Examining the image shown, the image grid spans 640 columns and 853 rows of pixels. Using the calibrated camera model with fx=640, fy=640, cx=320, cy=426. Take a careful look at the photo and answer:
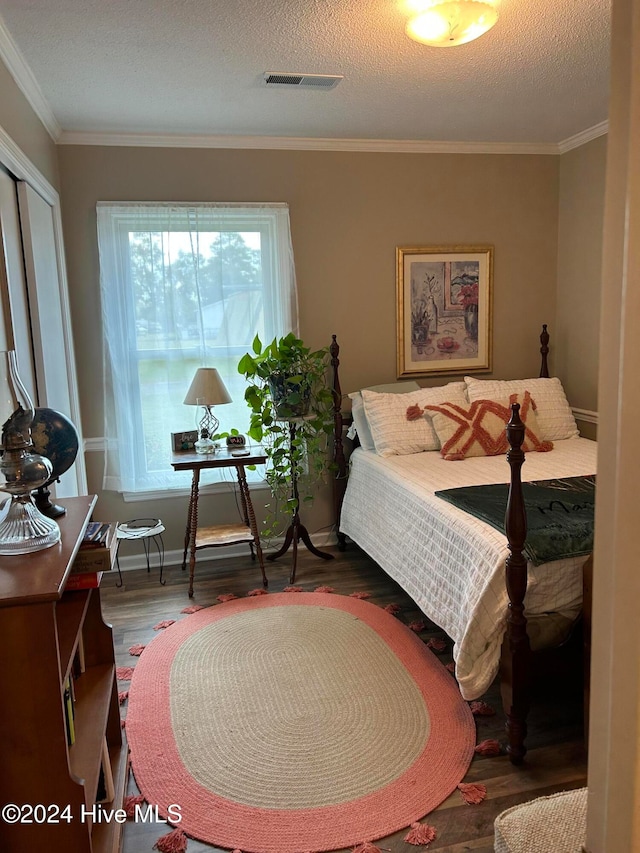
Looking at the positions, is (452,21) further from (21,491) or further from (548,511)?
(21,491)

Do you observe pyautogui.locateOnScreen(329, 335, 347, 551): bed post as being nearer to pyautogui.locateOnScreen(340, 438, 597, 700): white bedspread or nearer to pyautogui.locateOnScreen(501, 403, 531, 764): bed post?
pyautogui.locateOnScreen(340, 438, 597, 700): white bedspread

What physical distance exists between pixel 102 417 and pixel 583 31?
2.99 meters

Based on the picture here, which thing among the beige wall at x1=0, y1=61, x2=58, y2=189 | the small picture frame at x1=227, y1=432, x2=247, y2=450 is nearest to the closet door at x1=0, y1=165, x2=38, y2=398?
the beige wall at x1=0, y1=61, x2=58, y2=189

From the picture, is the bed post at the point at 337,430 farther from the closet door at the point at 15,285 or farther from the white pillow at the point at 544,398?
the closet door at the point at 15,285

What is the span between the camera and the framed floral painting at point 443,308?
4.07 m

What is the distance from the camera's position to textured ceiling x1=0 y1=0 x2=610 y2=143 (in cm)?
221

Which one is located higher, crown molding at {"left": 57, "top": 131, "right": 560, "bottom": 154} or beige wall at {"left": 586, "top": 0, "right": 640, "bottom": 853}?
crown molding at {"left": 57, "top": 131, "right": 560, "bottom": 154}

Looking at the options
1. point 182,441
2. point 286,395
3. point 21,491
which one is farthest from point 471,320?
point 21,491

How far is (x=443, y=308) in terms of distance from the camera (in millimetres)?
4141

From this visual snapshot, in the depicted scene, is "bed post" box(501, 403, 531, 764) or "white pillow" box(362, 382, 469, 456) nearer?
"bed post" box(501, 403, 531, 764)

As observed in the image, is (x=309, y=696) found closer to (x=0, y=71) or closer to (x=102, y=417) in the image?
→ (x=102, y=417)

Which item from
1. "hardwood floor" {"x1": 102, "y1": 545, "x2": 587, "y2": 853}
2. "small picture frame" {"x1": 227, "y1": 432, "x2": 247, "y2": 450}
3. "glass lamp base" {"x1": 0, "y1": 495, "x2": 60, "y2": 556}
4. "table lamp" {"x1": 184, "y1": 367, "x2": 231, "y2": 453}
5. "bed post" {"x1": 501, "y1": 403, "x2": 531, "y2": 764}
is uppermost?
"table lamp" {"x1": 184, "y1": 367, "x2": 231, "y2": 453}

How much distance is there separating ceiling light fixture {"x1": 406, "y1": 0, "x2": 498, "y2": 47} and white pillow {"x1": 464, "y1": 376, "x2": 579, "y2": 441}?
6.57 ft

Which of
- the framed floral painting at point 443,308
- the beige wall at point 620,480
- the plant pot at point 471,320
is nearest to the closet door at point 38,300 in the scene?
the framed floral painting at point 443,308
